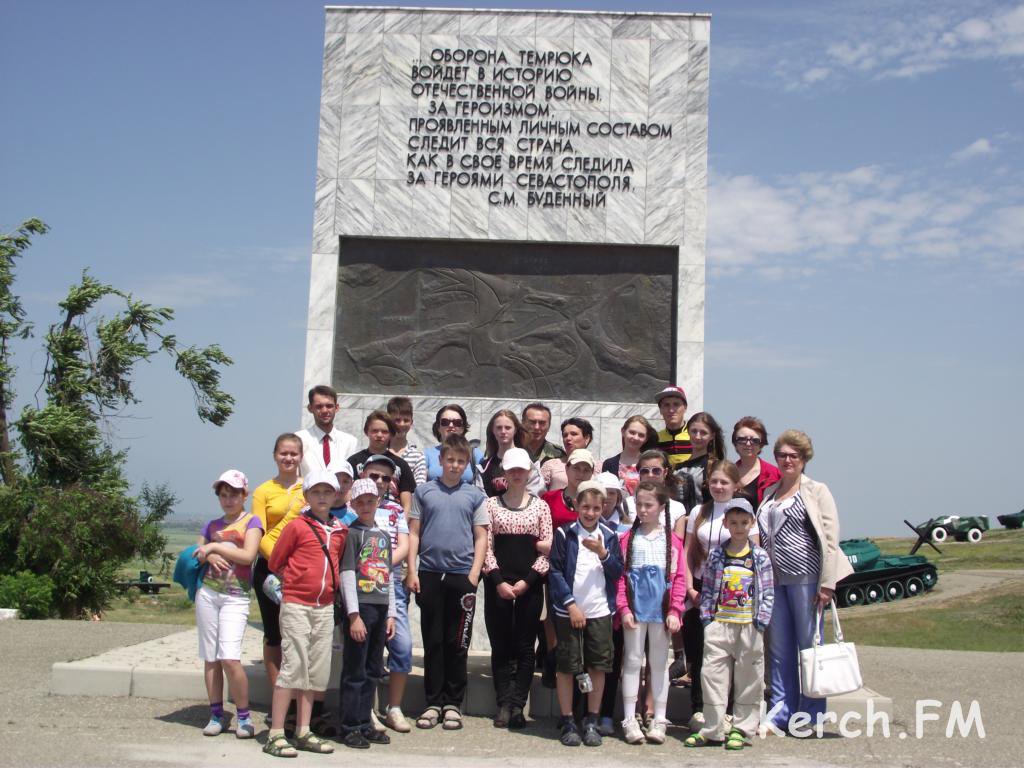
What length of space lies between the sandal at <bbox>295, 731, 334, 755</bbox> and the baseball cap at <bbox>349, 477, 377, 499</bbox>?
1.29 metres

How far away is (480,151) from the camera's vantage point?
10.4 m

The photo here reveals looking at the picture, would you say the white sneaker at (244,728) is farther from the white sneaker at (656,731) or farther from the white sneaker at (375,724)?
the white sneaker at (656,731)

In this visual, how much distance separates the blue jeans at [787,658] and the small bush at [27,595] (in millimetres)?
9976

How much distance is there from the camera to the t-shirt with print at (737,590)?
571 cm

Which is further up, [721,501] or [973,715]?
[721,501]

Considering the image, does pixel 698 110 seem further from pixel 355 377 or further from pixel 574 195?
pixel 355 377

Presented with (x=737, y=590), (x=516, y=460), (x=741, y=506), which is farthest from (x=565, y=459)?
(x=737, y=590)

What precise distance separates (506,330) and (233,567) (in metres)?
4.93

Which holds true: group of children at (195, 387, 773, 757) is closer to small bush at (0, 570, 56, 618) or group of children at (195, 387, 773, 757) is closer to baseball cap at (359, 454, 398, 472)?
baseball cap at (359, 454, 398, 472)

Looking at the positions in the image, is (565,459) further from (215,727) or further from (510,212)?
(510,212)

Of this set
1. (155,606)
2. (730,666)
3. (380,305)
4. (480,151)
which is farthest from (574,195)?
(155,606)

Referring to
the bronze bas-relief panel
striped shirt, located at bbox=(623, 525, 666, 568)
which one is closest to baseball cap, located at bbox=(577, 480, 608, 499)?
striped shirt, located at bbox=(623, 525, 666, 568)

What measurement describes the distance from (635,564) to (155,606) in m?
19.4

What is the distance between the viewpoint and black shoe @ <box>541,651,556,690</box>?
244 inches
